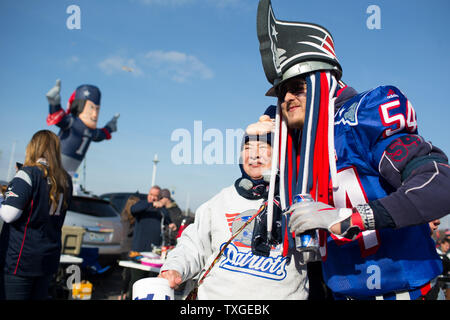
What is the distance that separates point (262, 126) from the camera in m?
2.14

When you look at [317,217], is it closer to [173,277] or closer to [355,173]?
[355,173]

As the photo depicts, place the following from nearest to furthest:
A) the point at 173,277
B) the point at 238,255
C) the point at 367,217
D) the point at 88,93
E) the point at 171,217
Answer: the point at 367,217
the point at 173,277
the point at 238,255
the point at 171,217
the point at 88,93

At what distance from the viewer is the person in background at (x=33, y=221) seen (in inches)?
120

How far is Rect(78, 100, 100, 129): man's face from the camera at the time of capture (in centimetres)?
735

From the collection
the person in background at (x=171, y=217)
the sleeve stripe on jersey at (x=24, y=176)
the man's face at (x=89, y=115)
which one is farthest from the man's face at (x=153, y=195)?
the sleeve stripe on jersey at (x=24, y=176)

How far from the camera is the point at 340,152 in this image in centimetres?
155

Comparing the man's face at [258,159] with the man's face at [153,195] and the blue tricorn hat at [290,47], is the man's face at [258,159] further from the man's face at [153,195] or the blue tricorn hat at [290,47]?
the man's face at [153,195]

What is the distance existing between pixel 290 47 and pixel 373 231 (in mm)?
968

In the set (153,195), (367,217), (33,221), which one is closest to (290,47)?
(367,217)

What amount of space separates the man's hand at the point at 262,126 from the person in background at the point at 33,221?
2229 millimetres
